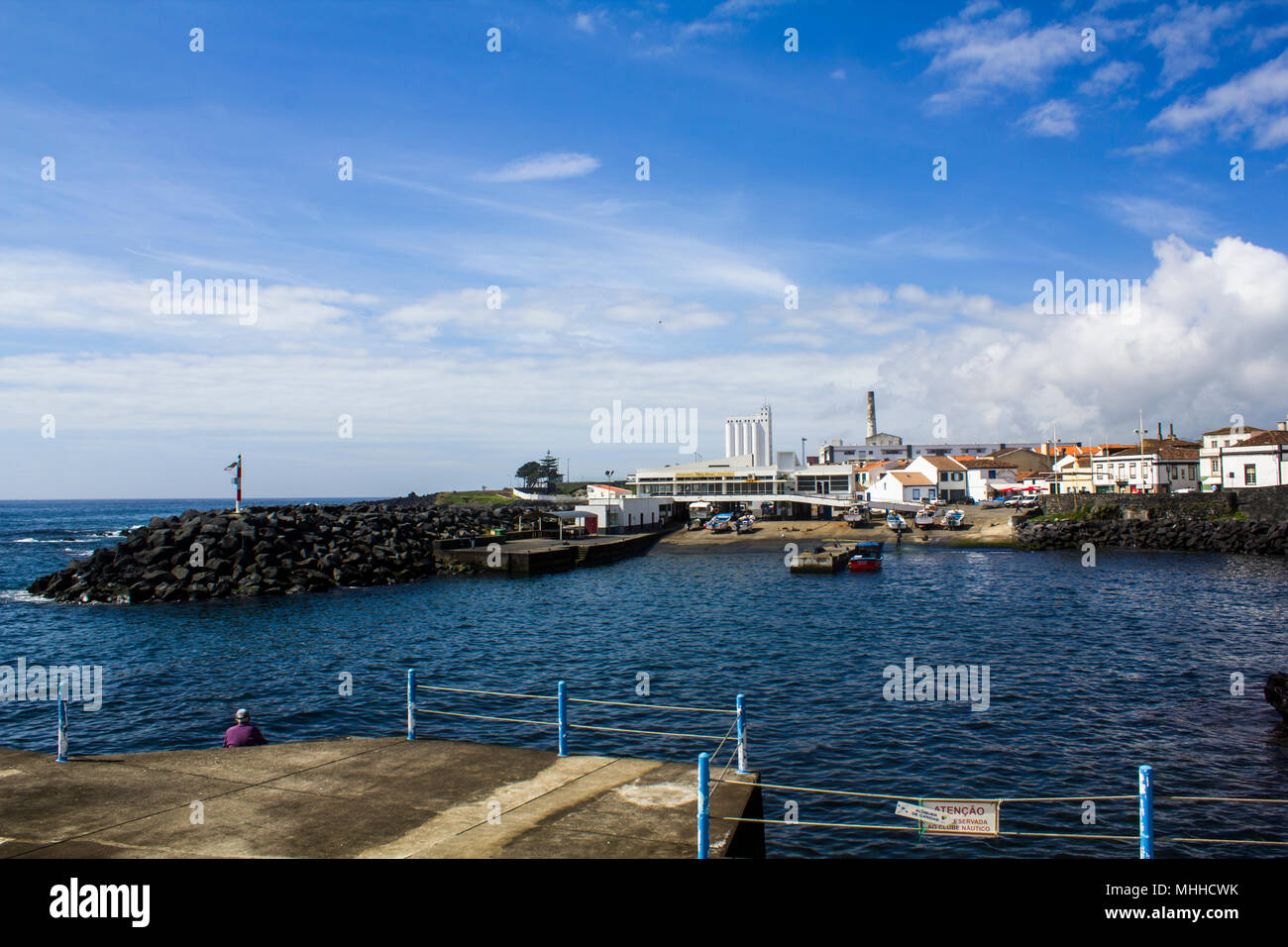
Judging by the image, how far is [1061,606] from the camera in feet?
153

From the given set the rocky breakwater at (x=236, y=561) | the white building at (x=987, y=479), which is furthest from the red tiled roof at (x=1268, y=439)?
the rocky breakwater at (x=236, y=561)

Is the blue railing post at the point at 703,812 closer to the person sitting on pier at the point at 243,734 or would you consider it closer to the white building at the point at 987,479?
the person sitting on pier at the point at 243,734

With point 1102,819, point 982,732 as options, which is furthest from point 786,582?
point 1102,819

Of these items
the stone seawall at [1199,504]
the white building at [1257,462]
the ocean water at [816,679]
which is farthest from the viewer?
the white building at [1257,462]

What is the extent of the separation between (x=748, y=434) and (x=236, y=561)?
14977 cm

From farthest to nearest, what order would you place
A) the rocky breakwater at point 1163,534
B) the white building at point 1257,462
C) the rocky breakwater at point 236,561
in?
the white building at point 1257,462, the rocky breakwater at point 1163,534, the rocky breakwater at point 236,561

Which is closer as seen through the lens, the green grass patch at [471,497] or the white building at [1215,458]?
the white building at [1215,458]

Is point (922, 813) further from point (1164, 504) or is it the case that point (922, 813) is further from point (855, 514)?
point (855, 514)

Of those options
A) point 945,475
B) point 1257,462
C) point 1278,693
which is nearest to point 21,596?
point 1278,693

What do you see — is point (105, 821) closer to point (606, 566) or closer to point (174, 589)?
point (174, 589)

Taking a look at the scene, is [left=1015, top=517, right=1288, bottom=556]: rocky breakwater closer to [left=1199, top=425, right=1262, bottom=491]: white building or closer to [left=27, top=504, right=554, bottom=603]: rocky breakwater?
[left=1199, top=425, right=1262, bottom=491]: white building

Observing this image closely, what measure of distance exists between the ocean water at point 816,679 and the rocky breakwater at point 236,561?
2.65 m

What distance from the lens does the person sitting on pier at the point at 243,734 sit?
14961 mm
